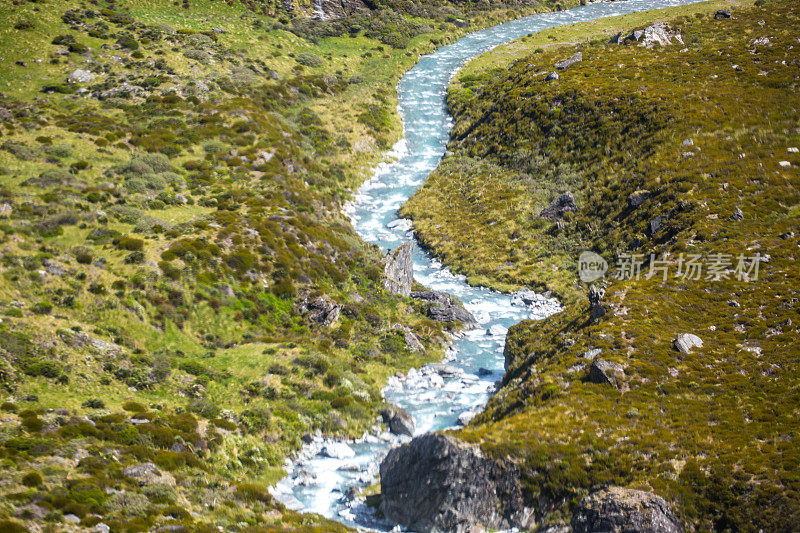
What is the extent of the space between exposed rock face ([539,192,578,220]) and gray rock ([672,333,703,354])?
31697 millimetres

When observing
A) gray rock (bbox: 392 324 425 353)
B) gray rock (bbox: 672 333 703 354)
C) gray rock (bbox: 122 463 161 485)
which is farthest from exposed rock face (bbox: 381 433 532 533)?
gray rock (bbox: 392 324 425 353)

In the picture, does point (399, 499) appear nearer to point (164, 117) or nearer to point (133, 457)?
point (133, 457)

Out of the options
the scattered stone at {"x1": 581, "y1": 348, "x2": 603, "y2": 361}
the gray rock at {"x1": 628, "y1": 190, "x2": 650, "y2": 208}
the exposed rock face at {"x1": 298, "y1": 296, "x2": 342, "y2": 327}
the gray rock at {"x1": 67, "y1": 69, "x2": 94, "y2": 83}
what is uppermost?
the gray rock at {"x1": 67, "y1": 69, "x2": 94, "y2": 83}

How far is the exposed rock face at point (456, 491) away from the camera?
75.6ft

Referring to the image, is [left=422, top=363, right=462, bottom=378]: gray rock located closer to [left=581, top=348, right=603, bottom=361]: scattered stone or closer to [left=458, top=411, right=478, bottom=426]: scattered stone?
[left=458, top=411, right=478, bottom=426]: scattered stone

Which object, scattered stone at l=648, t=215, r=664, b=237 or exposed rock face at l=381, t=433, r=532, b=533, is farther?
scattered stone at l=648, t=215, r=664, b=237

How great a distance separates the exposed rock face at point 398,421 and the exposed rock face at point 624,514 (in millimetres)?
15085

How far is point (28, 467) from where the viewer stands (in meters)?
19.3

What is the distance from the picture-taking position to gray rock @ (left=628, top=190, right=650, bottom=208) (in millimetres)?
52862

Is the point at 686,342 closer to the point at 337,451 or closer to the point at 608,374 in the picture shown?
the point at 608,374

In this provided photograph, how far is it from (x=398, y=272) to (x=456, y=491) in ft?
103

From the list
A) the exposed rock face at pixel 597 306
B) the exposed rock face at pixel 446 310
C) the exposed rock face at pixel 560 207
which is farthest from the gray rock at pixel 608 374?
the exposed rock face at pixel 560 207

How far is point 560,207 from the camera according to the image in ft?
202

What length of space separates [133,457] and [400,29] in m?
125
